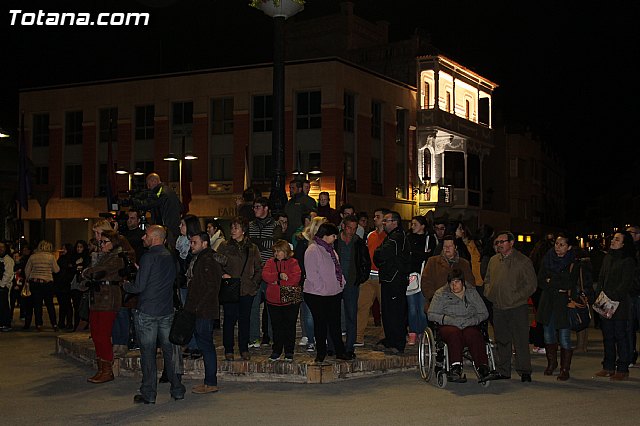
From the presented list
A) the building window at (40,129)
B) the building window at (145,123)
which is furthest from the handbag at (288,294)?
the building window at (40,129)

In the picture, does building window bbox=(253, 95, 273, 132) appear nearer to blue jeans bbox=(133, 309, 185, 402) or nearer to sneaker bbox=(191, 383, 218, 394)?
sneaker bbox=(191, 383, 218, 394)

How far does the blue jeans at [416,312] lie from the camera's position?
12867 mm

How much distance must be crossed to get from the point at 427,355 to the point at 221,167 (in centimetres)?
3326

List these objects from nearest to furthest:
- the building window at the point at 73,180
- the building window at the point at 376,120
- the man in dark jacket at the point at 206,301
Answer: the man in dark jacket at the point at 206,301
the building window at the point at 376,120
the building window at the point at 73,180

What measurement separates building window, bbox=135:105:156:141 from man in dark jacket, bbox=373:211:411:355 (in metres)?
34.4

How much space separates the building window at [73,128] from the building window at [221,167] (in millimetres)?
8862

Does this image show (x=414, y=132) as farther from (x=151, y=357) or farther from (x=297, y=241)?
(x=151, y=357)

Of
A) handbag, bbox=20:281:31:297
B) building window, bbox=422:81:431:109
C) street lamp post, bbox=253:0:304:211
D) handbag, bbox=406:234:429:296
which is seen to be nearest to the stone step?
handbag, bbox=406:234:429:296

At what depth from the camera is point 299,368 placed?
1070cm

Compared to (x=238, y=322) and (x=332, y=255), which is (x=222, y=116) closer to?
(x=238, y=322)

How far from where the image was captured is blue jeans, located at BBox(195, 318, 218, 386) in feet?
31.7

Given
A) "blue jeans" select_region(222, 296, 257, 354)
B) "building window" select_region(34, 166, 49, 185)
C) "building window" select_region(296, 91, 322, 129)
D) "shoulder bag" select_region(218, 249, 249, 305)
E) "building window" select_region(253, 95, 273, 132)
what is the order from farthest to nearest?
"building window" select_region(34, 166, 49, 185)
"building window" select_region(253, 95, 273, 132)
"building window" select_region(296, 91, 322, 129)
"blue jeans" select_region(222, 296, 257, 354)
"shoulder bag" select_region(218, 249, 249, 305)

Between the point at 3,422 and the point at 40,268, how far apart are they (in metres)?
10.5

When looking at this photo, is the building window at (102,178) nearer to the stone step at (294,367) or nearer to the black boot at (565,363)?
the stone step at (294,367)
